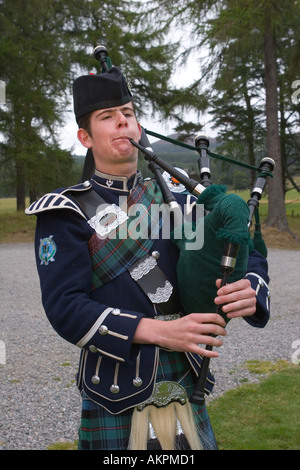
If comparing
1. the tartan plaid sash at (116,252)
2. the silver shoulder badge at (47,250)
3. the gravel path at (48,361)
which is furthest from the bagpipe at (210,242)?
the gravel path at (48,361)

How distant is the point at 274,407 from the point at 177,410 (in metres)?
2.80

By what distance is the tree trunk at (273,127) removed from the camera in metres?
15.4

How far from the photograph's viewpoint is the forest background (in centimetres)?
1462

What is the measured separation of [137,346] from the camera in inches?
61.8

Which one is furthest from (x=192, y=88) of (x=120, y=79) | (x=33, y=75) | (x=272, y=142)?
(x=120, y=79)

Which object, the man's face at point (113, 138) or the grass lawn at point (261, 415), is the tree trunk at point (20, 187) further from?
the man's face at point (113, 138)

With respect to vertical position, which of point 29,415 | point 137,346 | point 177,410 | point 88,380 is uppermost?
point 137,346

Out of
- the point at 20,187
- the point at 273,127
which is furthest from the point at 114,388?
the point at 20,187

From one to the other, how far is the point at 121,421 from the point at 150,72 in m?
19.5

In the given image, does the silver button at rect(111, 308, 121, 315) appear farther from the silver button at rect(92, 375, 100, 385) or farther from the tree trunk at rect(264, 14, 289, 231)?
the tree trunk at rect(264, 14, 289, 231)

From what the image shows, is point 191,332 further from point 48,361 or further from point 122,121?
point 48,361

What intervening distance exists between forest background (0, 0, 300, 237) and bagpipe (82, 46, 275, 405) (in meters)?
12.9

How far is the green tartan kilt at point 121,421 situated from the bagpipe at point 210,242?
154 mm
